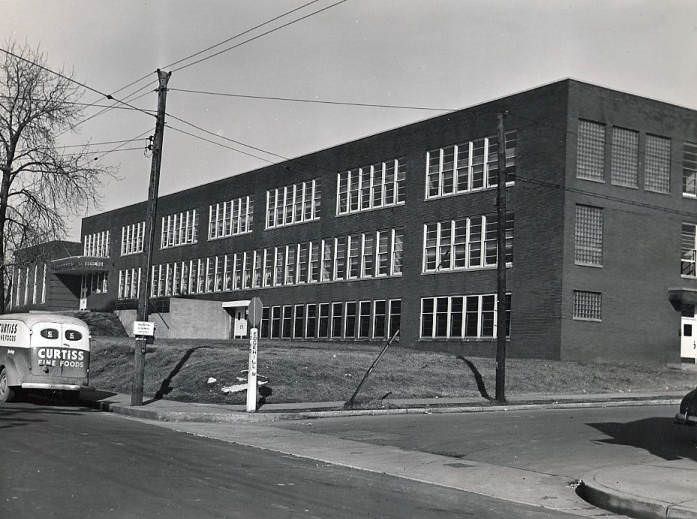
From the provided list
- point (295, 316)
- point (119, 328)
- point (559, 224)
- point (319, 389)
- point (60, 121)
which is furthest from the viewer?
point (119, 328)

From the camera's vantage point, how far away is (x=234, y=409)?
21.9 m

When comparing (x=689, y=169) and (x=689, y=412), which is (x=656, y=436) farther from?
(x=689, y=169)

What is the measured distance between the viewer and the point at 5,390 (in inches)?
889

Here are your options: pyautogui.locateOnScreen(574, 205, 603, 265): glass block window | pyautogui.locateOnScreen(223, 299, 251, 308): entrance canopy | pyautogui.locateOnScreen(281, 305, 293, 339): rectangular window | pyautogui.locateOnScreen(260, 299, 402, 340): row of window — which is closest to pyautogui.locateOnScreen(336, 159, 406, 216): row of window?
pyautogui.locateOnScreen(260, 299, 402, 340): row of window

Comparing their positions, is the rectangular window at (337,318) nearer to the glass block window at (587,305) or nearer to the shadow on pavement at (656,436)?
the glass block window at (587,305)

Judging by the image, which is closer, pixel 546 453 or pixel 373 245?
pixel 546 453

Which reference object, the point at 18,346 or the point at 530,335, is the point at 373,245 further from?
the point at 18,346

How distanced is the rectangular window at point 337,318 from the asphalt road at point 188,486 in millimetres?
33185

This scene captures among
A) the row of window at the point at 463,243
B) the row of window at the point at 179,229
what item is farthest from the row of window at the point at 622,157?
the row of window at the point at 179,229

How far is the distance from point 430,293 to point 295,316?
40.1 ft

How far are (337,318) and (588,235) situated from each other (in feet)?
54.8

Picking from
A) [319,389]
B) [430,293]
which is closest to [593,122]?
[430,293]

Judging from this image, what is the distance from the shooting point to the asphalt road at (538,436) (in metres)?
14.3

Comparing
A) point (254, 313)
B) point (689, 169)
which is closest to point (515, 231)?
point (689, 169)
